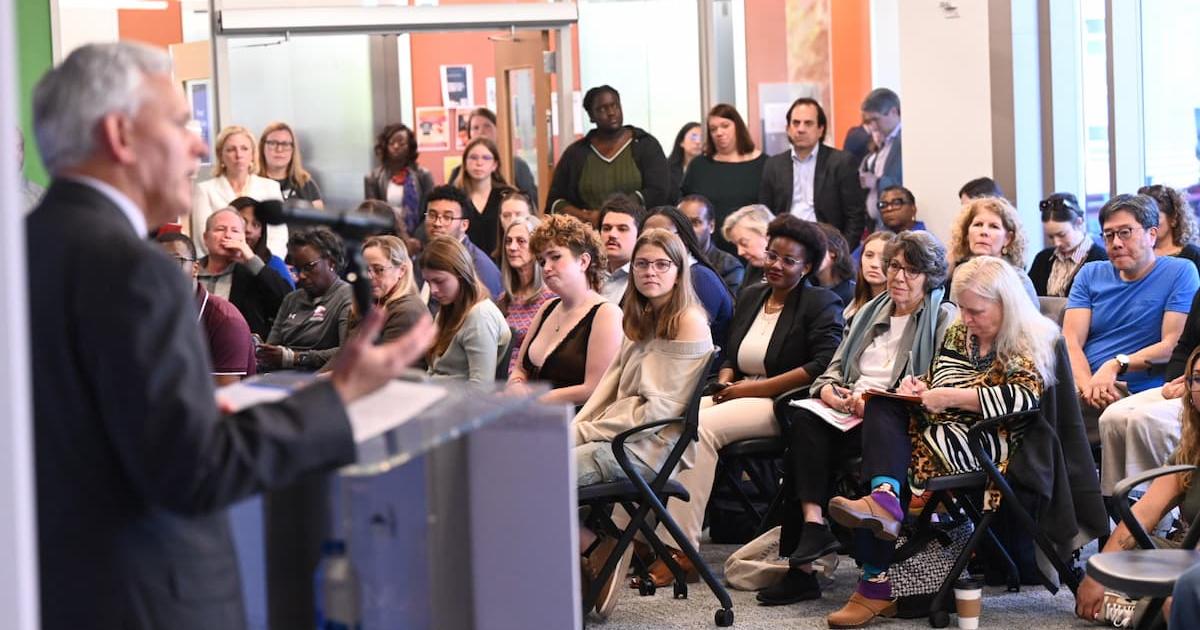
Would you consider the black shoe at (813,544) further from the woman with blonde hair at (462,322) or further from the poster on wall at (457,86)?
the poster on wall at (457,86)

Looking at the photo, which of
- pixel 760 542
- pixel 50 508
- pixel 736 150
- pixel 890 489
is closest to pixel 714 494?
pixel 760 542

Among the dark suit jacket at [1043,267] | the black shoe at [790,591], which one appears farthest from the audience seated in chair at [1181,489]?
the dark suit jacket at [1043,267]

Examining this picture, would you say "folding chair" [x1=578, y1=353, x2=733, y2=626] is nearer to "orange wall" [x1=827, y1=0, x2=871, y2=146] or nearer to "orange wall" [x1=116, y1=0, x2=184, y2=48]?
"orange wall" [x1=116, y1=0, x2=184, y2=48]

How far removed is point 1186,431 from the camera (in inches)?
175

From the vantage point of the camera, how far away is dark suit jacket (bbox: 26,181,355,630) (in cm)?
163

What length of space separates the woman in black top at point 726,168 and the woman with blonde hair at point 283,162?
220 cm

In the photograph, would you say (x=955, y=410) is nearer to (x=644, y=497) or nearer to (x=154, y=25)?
(x=644, y=497)

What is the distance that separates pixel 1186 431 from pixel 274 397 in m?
3.27

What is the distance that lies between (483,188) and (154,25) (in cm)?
258

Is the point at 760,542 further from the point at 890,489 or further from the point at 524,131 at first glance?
the point at 524,131

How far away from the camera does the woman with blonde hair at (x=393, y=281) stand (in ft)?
20.0

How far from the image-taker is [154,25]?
988cm

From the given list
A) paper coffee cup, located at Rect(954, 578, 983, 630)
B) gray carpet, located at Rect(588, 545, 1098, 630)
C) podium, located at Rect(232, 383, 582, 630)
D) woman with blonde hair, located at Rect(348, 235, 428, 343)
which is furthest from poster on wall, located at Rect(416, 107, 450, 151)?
podium, located at Rect(232, 383, 582, 630)

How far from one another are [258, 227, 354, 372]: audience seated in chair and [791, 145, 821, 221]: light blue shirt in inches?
119
